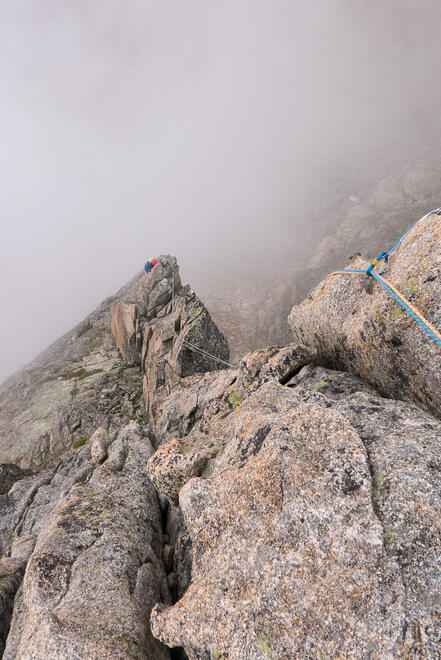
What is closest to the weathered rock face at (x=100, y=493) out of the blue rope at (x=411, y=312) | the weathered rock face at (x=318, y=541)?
the weathered rock face at (x=318, y=541)

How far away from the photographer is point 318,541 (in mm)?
6633

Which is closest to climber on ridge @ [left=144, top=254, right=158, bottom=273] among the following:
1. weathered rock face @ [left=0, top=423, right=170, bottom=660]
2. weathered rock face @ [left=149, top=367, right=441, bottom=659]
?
weathered rock face @ [left=0, top=423, right=170, bottom=660]

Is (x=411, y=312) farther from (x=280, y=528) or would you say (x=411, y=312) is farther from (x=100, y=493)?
(x=100, y=493)

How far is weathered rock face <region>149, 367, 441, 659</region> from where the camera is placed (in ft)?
18.3

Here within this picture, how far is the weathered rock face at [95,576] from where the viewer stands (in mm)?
8117

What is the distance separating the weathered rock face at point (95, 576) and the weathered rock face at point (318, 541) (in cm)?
184

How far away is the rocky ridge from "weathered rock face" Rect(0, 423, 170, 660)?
0.05m

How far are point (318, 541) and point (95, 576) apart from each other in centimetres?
762

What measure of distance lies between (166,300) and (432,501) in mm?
31806

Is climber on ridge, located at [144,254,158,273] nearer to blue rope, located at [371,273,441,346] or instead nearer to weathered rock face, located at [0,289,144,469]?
weathered rock face, located at [0,289,144,469]

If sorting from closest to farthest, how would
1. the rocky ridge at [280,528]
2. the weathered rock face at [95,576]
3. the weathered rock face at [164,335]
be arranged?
Result: the rocky ridge at [280,528] < the weathered rock face at [95,576] < the weathered rock face at [164,335]

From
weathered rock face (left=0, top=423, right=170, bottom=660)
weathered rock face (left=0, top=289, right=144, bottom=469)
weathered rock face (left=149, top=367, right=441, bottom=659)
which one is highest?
weathered rock face (left=0, top=289, right=144, bottom=469)

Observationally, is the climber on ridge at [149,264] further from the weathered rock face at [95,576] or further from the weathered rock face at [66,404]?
the weathered rock face at [95,576]

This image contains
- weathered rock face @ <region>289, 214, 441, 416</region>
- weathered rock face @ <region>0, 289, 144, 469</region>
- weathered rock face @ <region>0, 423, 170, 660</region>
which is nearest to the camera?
weathered rock face @ <region>0, 423, 170, 660</region>
